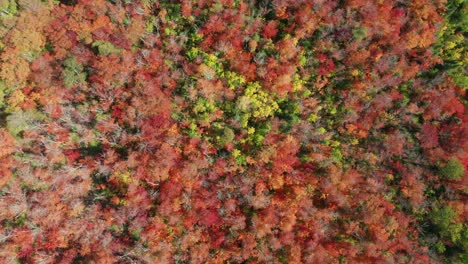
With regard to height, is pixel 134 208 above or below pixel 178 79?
below

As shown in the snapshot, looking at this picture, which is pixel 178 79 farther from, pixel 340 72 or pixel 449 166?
pixel 449 166

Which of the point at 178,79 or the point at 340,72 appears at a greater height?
the point at 340,72

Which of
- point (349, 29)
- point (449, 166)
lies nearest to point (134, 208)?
point (349, 29)

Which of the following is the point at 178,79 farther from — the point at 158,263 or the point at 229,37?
the point at 158,263

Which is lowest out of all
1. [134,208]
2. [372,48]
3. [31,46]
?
[134,208]

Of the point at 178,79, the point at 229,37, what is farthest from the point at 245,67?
the point at 178,79

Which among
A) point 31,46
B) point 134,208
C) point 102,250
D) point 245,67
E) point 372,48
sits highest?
point 372,48
